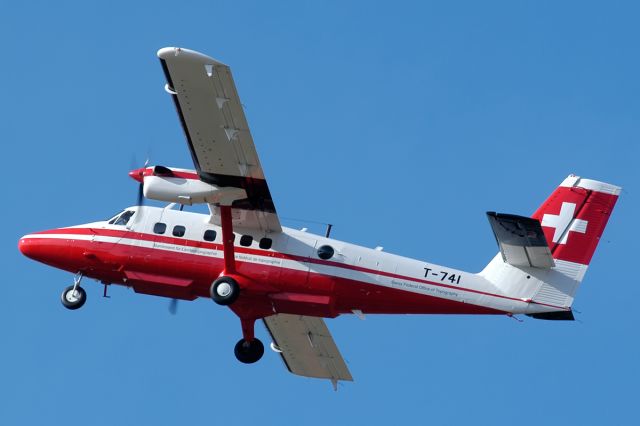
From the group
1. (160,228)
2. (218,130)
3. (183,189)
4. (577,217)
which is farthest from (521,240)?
(160,228)

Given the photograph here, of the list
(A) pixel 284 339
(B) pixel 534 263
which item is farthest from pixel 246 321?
(B) pixel 534 263

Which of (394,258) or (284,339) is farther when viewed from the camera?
(284,339)

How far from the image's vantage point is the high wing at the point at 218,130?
32375mm

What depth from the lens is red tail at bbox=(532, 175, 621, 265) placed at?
35.4 meters

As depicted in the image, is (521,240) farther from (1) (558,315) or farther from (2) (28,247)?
(2) (28,247)

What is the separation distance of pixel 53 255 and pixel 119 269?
2.10 m

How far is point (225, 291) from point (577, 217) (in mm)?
9001

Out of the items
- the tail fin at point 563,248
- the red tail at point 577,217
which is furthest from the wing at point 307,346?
the red tail at point 577,217

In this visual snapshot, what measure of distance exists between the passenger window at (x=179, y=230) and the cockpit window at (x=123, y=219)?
1329 millimetres

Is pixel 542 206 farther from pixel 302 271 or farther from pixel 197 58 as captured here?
pixel 197 58

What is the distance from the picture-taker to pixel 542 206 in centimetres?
3606

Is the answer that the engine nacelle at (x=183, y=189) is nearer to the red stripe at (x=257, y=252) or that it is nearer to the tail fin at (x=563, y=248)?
the red stripe at (x=257, y=252)

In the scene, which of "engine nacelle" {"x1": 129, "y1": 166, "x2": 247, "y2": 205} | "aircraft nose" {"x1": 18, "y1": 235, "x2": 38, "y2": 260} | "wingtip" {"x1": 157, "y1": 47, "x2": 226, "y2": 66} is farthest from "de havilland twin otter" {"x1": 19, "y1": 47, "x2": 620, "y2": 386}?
"wingtip" {"x1": 157, "y1": 47, "x2": 226, "y2": 66}

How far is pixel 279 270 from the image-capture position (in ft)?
117
